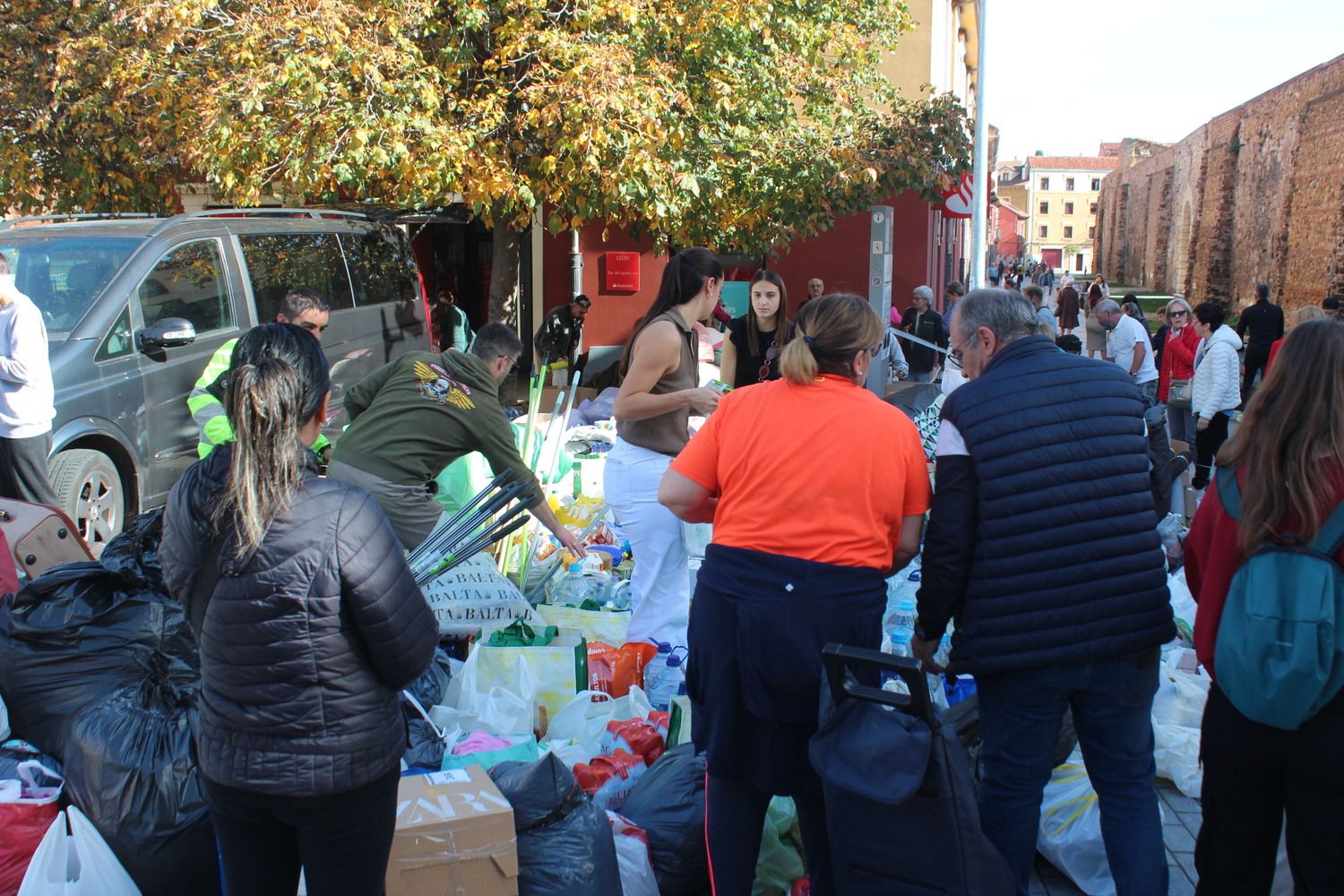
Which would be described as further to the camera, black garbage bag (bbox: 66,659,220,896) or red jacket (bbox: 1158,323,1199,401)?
red jacket (bbox: 1158,323,1199,401)

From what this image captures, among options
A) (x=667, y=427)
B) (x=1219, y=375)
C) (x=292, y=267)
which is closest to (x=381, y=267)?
(x=292, y=267)

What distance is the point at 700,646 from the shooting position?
2.81 metres

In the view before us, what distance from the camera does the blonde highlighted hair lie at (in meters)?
2.80

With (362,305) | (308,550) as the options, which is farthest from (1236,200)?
(308,550)

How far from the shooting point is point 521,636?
4.44m

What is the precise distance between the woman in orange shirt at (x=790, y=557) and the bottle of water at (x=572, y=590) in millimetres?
2550

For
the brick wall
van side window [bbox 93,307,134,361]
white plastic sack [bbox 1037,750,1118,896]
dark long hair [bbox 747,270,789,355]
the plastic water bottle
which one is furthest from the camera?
the brick wall

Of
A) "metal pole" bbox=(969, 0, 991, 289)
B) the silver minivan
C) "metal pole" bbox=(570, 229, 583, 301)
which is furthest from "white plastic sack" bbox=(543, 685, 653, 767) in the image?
"metal pole" bbox=(570, 229, 583, 301)

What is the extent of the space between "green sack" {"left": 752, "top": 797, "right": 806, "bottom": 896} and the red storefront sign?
41.5ft

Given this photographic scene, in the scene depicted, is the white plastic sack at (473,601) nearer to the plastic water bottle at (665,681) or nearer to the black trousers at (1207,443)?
the plastic water bottle at (665,681)

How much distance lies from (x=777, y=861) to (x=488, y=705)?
1.18 m

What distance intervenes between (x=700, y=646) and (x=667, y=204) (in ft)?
28.6

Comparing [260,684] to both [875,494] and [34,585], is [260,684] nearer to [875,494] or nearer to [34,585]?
[875,494]

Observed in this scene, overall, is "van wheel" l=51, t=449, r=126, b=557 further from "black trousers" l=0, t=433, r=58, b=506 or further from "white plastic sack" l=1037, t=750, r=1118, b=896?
"white plastic sack" l=1037, t=750, r=1118, b=896
